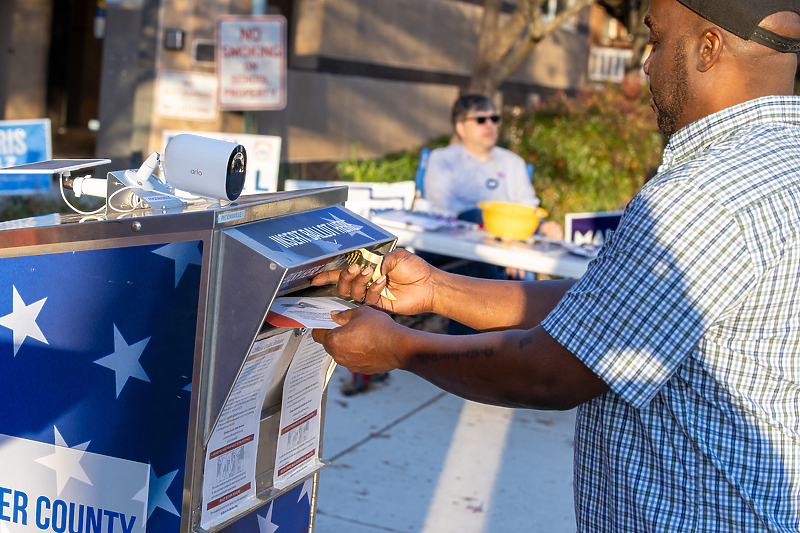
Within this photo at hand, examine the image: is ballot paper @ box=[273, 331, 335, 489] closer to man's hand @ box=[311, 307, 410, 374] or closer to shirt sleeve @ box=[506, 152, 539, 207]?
man's hand @ box=[311, 307, 410, 374]

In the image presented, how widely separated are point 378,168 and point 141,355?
9213 mm

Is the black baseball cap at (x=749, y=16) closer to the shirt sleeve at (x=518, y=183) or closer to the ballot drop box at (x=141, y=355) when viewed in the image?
the ballot drop box at (x=141, y=355)

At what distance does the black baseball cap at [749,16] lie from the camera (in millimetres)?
1409

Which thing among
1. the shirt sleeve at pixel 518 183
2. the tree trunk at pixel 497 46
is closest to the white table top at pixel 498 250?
the shirt sleeve at pixel 518 183

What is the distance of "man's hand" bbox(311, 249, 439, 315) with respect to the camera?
6.66ft

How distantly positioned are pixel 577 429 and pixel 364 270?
67cm

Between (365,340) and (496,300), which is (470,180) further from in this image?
(365,340)

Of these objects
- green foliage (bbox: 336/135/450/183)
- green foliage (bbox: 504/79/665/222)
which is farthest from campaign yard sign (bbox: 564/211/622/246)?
green foliage (bbox: 336/135/450/183)

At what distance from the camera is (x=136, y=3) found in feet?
26.2

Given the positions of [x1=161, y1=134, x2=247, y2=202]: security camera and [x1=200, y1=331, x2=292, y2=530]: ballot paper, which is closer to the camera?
[x1=161, y1=134, x2=247, y2=202]: security camera

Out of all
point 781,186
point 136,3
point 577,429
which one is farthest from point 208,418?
point 136,3

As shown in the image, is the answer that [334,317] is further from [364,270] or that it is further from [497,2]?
[497,2]

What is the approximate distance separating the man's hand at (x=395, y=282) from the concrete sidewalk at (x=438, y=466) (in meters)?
1.55

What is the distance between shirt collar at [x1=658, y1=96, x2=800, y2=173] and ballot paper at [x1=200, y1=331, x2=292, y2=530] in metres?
1.01
